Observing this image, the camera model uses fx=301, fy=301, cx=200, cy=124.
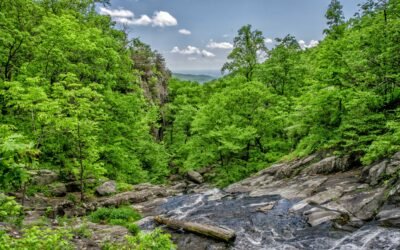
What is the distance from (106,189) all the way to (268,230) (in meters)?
12.8

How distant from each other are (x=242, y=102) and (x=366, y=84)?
44.8ft

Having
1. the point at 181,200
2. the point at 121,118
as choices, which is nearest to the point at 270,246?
the point at 181,200

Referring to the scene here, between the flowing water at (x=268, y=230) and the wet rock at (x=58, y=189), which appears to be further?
the wet rock at (x=58, y=189)

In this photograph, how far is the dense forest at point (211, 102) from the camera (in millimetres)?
16547

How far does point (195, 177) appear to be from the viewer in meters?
36.1

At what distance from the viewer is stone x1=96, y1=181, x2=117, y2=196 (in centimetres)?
2117

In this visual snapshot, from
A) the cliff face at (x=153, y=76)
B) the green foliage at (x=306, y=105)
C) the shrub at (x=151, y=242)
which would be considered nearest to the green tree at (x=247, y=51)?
the green foliage at (x=306, y=105)

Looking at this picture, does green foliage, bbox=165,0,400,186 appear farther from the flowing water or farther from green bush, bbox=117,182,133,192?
green bush, bbox=117,182,133,192

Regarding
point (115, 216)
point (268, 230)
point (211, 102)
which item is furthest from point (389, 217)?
point (211, 102)

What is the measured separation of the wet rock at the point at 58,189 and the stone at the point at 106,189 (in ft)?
7.65

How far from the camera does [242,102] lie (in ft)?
98.7

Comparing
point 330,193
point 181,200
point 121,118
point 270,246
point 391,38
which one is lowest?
point 181,200

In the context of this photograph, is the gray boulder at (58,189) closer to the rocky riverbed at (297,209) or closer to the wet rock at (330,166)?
the rocky riverbed at (297,209)

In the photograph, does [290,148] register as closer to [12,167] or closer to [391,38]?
[391,38]
